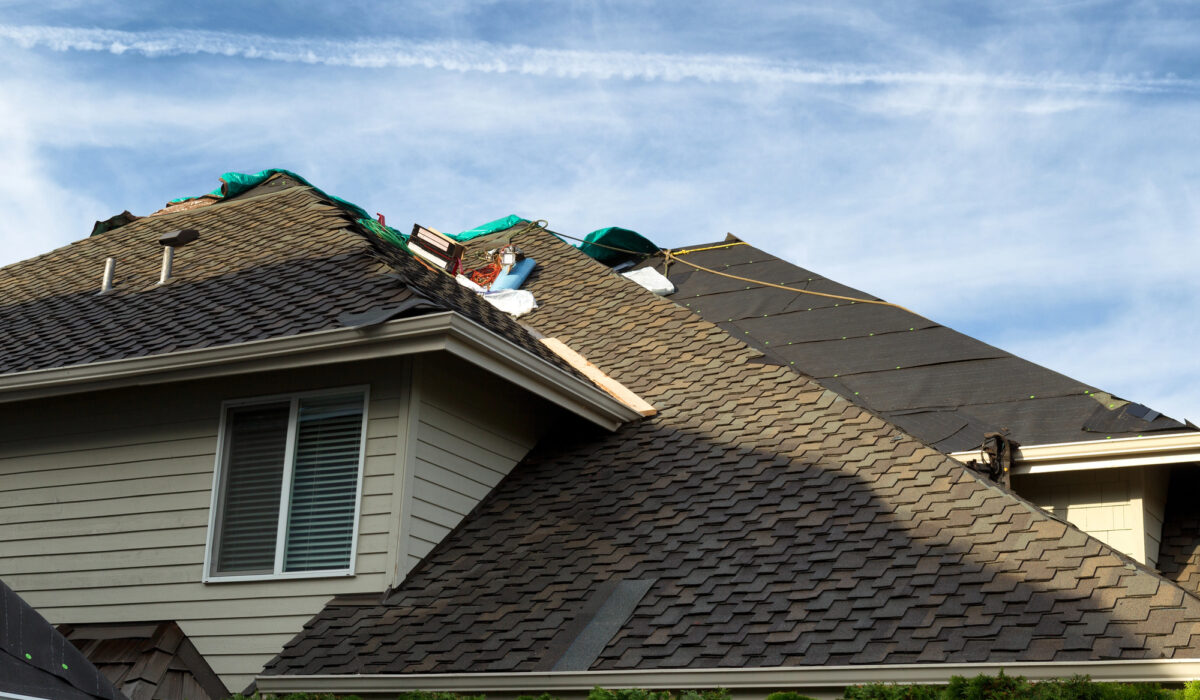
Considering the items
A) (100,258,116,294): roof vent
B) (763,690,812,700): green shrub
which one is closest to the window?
(100,258,116,294): roof vent

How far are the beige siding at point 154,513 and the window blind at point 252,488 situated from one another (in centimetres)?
14

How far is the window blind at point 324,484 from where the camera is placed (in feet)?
30.0

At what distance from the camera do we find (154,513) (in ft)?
32.2

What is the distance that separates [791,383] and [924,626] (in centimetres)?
373

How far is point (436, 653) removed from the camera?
26.2ft

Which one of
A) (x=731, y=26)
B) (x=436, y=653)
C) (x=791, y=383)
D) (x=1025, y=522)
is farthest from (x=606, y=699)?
(x=731, y=26)

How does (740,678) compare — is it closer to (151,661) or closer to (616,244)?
(151,661)

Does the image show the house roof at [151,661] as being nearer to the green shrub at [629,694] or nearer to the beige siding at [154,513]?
the beige siding at [154,513]

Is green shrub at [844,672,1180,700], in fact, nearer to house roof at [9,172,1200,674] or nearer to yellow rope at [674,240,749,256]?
house roof at [9,172,1200,674]

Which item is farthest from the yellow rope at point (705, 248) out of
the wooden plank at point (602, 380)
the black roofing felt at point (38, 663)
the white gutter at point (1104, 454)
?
the black roofing felt at point (38, 663)

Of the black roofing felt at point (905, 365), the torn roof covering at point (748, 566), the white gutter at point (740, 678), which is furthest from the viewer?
the black roofing felt at point (905, 365)

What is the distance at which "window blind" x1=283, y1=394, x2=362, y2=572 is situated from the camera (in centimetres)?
915

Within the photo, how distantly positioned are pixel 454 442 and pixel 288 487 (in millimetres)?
1296

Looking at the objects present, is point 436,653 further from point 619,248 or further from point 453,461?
point 619,248
